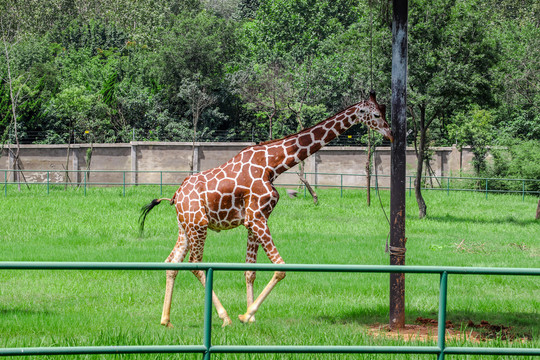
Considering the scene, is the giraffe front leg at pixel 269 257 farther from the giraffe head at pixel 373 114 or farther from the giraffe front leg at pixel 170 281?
the giraffe head at pixel 373 114

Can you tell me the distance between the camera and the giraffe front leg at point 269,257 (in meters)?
9.21

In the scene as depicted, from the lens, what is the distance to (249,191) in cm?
974

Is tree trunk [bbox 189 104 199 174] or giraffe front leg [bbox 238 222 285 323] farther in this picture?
tree trunk [bbox 189 104 199 174]

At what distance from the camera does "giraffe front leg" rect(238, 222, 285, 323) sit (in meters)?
9.21

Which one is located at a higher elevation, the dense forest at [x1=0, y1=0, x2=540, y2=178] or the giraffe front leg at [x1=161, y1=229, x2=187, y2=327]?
the dense forest at [x1=0, y1=0, x2=540, y2=178]

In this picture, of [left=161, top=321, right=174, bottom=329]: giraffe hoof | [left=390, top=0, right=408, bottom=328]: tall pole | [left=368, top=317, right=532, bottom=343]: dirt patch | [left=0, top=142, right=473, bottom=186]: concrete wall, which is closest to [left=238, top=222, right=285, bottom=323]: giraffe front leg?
[left=161, top=321, right=174, bottom=329]: giraffe hoof

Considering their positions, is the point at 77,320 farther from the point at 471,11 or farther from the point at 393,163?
the point at 471,11

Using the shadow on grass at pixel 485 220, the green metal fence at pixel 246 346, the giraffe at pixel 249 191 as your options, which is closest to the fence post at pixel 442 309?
the green metal fence at pixel 246 346

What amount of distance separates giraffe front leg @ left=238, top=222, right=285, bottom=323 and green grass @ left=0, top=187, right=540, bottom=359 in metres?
0.24

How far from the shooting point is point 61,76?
52.5 meters

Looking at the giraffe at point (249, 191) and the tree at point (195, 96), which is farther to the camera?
the tree at point (195, 96)

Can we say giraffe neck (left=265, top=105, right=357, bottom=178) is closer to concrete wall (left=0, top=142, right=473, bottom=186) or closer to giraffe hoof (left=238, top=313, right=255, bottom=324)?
giraffe hoof (left=238, top=313, right=255, bottom=324)

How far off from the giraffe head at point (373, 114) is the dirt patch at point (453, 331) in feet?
8.87

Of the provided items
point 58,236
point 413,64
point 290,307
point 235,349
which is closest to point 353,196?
point 413,64
